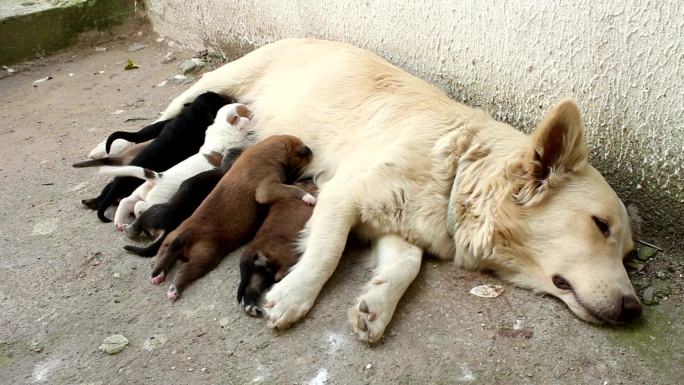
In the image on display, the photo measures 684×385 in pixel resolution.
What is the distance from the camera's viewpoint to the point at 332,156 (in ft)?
12.4

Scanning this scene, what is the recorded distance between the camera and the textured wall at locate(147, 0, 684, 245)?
3.03m

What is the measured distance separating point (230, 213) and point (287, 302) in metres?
0.68

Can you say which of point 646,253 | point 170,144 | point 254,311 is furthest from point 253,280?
point 646,253

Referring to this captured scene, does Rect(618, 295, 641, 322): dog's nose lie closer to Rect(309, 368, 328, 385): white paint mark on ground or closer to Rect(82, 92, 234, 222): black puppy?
Rect(309, 368, 328, 385): white paint mark on ground

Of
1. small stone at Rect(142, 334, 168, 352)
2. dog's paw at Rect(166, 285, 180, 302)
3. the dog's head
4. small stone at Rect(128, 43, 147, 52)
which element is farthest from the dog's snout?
small stone at Rect(128, 43, 147, 52)

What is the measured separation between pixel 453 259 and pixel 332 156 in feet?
3.25

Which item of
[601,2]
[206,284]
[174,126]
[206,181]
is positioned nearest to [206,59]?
[174,126]

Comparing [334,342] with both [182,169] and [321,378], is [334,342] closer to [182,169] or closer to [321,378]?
[321,378]

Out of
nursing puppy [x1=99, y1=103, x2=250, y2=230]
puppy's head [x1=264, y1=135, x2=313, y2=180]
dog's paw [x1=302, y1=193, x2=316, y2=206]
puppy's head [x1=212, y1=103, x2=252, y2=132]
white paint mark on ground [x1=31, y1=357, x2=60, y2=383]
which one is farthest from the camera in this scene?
puppy's head [x1=212, y1=103, x2=252, y2=132]

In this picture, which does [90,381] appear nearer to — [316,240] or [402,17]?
[316,240]

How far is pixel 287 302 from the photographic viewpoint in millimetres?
2857

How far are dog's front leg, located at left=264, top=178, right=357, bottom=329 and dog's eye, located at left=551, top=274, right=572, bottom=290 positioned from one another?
1009 millimetres

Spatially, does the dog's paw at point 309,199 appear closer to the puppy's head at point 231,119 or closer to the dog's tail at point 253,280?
the dog's tail at point 253,280

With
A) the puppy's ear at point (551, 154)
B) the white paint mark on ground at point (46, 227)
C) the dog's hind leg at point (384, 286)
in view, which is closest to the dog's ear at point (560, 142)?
the puppy's ear at point (551, 154)
